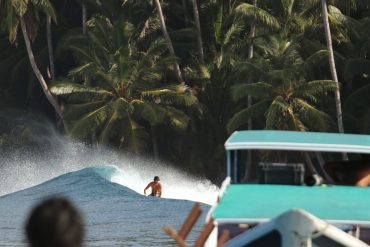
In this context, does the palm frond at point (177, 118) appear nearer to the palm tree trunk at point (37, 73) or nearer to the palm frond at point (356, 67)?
the palm tree trunk at point (37, 73)

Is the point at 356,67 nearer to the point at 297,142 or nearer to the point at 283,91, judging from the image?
the point at 283,91

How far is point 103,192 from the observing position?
1713 inches

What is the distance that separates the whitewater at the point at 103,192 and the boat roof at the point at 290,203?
1294cm

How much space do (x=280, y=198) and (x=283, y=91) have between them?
113ft

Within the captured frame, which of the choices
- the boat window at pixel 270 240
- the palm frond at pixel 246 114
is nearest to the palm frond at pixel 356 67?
the palm frond at pixel 246 114

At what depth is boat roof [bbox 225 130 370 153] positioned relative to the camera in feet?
44.3

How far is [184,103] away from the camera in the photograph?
50406 millimetres

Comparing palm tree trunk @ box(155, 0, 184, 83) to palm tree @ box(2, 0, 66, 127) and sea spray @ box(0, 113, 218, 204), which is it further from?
palm tree @ box(2, 0, 66, 127)

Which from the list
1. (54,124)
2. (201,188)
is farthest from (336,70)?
(54,124)

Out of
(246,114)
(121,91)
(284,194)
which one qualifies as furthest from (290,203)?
(121,91)

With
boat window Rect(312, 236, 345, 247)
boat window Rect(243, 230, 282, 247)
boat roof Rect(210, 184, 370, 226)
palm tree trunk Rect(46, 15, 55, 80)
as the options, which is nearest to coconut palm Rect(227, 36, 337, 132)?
palm tree trunk Rect(46, 15, 55, 80)

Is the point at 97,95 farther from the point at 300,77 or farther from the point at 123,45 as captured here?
the point at 300,77

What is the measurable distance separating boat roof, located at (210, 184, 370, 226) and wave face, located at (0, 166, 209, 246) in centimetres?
1149

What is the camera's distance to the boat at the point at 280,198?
30.8 ft
